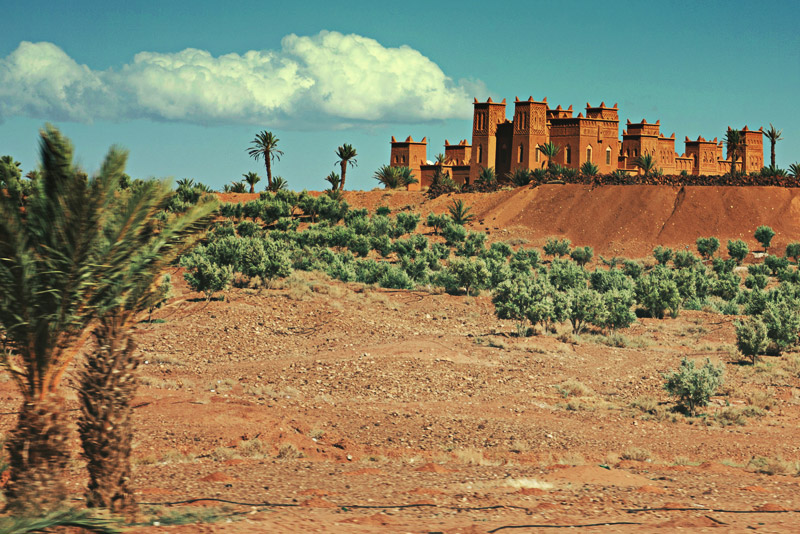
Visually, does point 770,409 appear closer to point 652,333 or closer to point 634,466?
point 634,466

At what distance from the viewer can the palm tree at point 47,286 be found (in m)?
7.35

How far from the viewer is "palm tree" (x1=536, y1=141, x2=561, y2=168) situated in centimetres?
6969

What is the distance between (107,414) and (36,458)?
762mm

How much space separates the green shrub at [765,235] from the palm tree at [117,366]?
5097 centimetres

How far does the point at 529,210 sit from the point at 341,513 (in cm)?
5625

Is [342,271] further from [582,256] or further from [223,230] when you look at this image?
[582,256]

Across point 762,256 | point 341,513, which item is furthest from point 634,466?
point 762,256

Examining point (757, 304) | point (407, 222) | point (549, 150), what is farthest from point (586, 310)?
point (549, 150)

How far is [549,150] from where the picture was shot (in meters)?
69.8

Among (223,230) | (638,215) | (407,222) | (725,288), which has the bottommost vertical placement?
(725,288)

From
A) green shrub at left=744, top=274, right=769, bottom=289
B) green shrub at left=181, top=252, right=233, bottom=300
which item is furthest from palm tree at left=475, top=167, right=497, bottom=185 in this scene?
green shrub at left=181, top=252, right=233, bottom=300

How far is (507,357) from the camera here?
20.3 m

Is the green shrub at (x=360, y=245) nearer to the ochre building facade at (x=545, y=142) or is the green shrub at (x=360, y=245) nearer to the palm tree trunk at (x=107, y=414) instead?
the ochre building facade at (x=545, y=142)

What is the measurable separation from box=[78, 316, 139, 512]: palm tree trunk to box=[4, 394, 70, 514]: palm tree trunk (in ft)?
1.33
